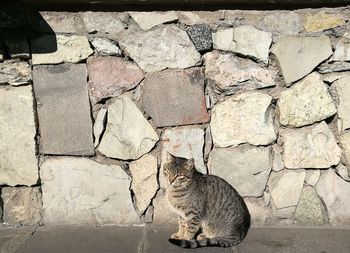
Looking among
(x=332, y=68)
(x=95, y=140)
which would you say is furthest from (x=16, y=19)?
(x=332, y=68)

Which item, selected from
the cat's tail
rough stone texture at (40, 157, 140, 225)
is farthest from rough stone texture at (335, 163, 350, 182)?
rough stone texture at (40, 157, 140, 225)

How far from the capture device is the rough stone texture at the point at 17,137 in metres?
3.09

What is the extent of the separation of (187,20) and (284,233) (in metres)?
1.73

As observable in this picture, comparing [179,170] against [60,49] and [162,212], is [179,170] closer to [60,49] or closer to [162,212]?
[162,212]

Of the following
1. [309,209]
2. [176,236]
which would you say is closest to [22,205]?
[176,236]

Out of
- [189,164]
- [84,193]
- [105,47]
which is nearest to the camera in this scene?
[189,164]

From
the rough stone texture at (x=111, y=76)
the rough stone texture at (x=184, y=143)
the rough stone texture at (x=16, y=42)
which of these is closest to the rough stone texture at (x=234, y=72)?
the rough stone texture at (x=184, y=143)

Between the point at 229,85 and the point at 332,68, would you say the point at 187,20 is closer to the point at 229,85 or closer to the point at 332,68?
the point at 229,85

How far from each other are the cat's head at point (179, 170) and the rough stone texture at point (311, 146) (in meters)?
0.77

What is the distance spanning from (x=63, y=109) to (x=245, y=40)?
1.41 m

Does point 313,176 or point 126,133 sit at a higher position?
point 126,133

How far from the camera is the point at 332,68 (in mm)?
3096

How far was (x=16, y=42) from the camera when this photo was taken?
3.02 meters

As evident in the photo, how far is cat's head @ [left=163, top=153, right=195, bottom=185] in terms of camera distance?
9.68ft
